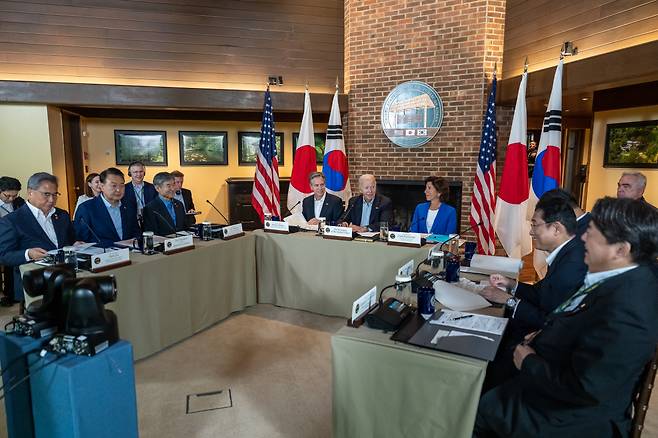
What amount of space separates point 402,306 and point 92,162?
6.71 metres

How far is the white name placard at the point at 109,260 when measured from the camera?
2631 mm

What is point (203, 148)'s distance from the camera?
732 centimetres

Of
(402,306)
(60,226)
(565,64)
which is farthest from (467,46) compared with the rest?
(60,226)

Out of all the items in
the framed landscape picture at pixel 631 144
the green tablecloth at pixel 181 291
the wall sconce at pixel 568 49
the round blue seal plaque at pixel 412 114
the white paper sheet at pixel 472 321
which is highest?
the wall sconce at pixel 568 49

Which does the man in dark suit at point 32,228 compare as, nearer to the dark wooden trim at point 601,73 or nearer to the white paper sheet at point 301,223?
the white paper sheet at point 301,223

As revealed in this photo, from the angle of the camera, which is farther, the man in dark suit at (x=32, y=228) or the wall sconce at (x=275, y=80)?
the wall sconce at (x=275, y=80)

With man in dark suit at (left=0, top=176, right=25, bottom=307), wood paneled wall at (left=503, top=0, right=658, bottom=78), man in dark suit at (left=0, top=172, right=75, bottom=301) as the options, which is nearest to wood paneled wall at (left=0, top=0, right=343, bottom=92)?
man in dark suit at (left=0, top=176, right=25, bottom=307)

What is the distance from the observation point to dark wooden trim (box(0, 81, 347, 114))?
5.46 m

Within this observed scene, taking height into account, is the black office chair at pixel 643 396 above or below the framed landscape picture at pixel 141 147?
below

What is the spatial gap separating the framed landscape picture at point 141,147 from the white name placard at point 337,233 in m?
4.53

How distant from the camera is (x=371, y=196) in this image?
4.27m

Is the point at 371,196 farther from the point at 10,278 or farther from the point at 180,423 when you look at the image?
the point at 10,278

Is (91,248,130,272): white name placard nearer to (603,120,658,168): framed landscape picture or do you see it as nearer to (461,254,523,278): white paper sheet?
(461,254,523,278): white paper sheet

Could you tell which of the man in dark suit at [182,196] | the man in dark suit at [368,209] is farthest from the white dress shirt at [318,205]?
the man in dark suit at [182,196]
